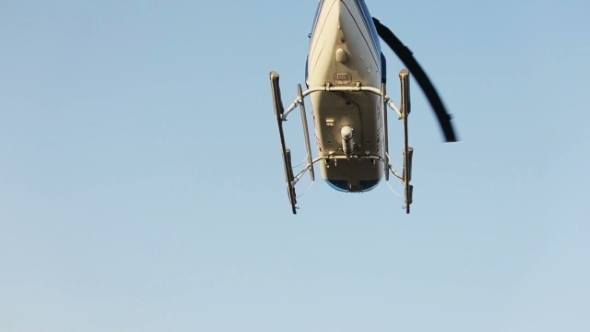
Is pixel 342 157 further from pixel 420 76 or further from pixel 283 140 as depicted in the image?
pixel 420 76

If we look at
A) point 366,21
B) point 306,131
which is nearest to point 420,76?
point 366,21

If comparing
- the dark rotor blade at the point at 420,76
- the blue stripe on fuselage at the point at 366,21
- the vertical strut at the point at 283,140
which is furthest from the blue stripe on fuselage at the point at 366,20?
the vertical strut at the point at 283,140

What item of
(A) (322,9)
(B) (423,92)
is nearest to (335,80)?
(A) (322,9)

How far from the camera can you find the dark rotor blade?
66.3 feet

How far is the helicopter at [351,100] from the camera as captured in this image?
17781 mm

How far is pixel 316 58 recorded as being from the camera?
18219 mm

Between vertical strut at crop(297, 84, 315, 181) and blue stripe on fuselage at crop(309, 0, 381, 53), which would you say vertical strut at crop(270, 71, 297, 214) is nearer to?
vertical strut at crop(297, 84, 315, 181)

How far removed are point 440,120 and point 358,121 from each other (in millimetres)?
2593

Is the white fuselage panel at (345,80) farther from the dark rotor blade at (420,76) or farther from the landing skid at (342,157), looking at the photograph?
the dark rotor blade at (420,76)

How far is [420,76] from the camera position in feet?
66.3

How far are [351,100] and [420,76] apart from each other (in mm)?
2576

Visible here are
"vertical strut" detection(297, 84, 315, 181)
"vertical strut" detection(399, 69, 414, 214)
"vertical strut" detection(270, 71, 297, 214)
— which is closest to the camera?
"vertical strut" detection(399, 69, 414, 214)

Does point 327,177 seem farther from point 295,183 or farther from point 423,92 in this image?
point 423,92

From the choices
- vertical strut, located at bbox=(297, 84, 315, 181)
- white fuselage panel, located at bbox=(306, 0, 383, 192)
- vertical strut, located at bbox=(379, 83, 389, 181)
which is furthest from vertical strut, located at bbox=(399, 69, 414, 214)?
vertical strut, located at bbox=(297, 84, 315, 181)
